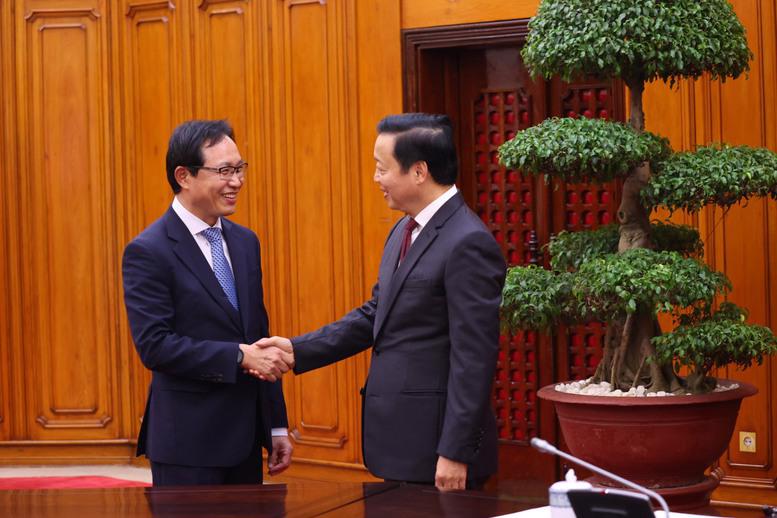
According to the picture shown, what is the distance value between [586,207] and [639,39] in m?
1.64

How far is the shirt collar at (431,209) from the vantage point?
3.07 meters

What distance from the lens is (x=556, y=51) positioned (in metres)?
3.91

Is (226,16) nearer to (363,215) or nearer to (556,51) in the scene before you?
(363,215)

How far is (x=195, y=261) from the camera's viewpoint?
10.8 ft

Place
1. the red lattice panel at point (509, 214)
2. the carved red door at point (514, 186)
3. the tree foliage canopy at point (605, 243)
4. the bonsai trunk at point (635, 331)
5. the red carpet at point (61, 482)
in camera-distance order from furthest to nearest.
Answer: the red carpet at point (61, 482) < the red lattice panel at point (509, 214) < the carved red door at point (514, 186) < the tree foliage canopy at point (605, 243) < the bonsai trunk at point (635, 331)

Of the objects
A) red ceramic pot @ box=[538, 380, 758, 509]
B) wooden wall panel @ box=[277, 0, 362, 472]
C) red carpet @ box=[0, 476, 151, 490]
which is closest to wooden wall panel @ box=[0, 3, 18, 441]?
red carpet @ box=[0, 476, 151, 490]

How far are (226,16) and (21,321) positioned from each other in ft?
6.63

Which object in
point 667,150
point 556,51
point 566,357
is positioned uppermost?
point 556,51

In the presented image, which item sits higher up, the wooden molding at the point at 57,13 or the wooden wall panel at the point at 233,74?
the wooden molding at the point at 57,13

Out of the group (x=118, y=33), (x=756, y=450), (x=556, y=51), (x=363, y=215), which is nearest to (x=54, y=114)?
(x=118, y=33)

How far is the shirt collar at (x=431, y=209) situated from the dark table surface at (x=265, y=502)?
74cm

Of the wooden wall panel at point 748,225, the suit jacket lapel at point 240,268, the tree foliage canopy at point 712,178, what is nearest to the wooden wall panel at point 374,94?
the wooden wall panel at point 748,225

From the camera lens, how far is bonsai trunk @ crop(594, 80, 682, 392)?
3.97 metres

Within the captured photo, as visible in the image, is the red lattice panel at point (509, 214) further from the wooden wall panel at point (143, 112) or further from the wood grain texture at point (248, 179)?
the wooden wall panel at point (143, 112)
